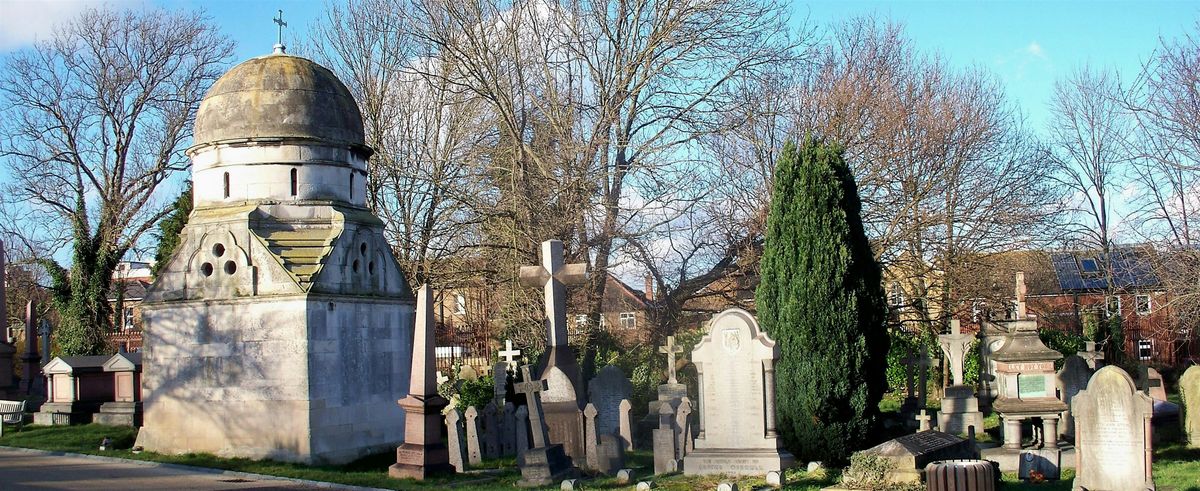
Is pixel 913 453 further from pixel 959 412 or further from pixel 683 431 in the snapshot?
pixel 959 412

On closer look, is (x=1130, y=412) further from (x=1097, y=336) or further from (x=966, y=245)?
(x=1097, y=336)

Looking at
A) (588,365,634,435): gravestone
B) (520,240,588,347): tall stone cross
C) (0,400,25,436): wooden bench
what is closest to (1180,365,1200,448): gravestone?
(588,365,634,435): gravestone

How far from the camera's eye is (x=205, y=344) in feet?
51.2

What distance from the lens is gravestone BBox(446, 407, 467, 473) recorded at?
47.9ft

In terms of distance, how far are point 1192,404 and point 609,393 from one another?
8.77m

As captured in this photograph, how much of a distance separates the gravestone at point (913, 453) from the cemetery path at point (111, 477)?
6.67m

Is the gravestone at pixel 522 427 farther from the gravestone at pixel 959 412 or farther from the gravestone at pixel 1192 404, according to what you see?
the gravestone at pixel 1192 404

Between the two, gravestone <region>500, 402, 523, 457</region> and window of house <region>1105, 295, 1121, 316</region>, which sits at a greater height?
window of house <region>1105, 295, 1121, 316</region>

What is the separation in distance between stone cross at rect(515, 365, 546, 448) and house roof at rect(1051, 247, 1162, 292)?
11429 mm

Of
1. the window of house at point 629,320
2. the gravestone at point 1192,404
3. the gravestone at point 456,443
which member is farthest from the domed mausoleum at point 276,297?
the gravestone at point 1192,404

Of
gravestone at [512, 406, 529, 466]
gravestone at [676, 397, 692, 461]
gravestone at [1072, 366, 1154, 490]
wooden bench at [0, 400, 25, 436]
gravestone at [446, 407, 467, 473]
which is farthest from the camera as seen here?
wooden bench at [0, 400, 25, 436]

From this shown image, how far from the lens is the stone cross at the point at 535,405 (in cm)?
1353

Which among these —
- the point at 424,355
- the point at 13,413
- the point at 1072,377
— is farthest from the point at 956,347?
the point at 13,413

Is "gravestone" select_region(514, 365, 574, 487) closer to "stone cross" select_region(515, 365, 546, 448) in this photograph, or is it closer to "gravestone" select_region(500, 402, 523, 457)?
"stone cross" select_region(515, 365, 546, 448)
